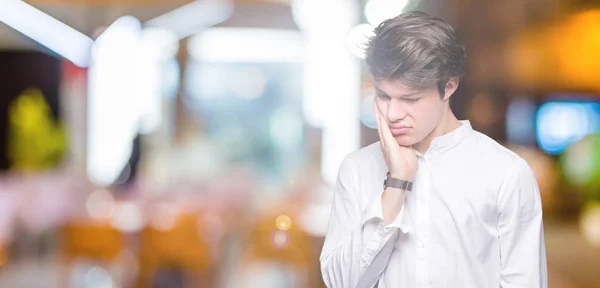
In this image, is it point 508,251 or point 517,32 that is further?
point 517,32

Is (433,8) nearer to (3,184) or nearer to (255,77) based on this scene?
(255,77)

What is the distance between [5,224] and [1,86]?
440 cm

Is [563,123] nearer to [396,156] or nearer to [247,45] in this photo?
[247,45]

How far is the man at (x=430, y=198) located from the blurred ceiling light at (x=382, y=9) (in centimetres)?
17

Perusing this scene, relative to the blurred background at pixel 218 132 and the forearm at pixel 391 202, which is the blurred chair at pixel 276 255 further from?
the forearm at pixel 391 202

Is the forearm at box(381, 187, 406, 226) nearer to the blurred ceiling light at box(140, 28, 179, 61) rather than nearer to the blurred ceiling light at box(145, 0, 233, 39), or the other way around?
the blurred ceiling light at box(145, 0, 233, 39)

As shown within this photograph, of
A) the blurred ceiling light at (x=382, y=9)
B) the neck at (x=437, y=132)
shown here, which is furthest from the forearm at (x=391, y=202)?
the blurred ceiling light at (x=382, y=9)

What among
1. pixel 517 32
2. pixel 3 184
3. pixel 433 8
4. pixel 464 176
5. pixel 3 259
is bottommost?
pixel 3 259

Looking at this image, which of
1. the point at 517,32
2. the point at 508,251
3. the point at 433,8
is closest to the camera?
the point at 508,251

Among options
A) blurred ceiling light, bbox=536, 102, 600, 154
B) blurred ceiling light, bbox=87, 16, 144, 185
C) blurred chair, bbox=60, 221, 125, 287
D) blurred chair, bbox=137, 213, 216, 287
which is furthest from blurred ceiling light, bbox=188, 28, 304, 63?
blurred ceiling light, bbox=536, 102, 600, 154

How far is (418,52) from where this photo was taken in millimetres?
1355

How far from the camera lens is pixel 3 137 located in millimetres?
10414

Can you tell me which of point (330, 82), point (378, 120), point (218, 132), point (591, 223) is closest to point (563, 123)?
point (591, 223)

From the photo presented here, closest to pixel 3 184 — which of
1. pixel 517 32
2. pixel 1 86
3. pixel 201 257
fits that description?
pixel 201 257
